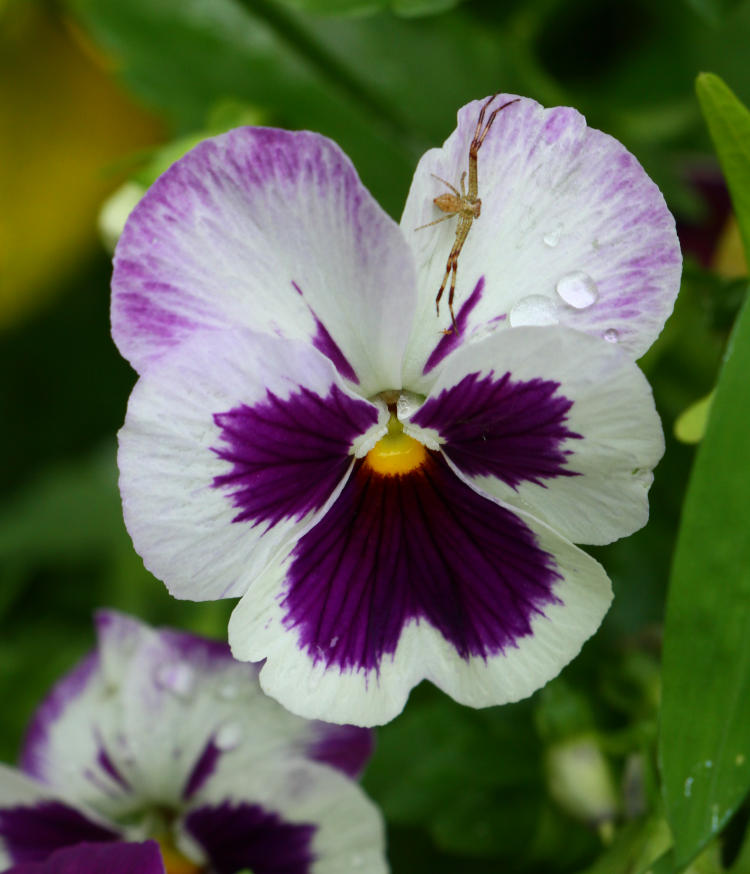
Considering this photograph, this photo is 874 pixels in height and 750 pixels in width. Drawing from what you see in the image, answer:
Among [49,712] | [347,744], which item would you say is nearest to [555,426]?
[347,744]

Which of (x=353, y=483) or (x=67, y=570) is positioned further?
(x=67, y=570)

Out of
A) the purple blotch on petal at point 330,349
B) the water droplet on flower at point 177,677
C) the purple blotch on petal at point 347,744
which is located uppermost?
the purple blotch on petal at point 330,349

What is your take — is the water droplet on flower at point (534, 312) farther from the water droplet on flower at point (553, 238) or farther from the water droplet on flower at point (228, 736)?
the water droplet on flower at point (228, 736)

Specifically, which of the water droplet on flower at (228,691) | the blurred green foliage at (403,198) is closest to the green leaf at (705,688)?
the blurred green foliage at (403,198)

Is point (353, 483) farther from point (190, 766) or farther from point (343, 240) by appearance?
point (190, 766)

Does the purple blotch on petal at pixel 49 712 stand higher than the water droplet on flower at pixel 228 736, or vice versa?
the water droplet on flower at pixel 228 736

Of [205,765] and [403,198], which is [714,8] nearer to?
[403,198]

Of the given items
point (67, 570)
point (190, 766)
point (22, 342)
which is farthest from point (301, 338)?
point (22, 342)
